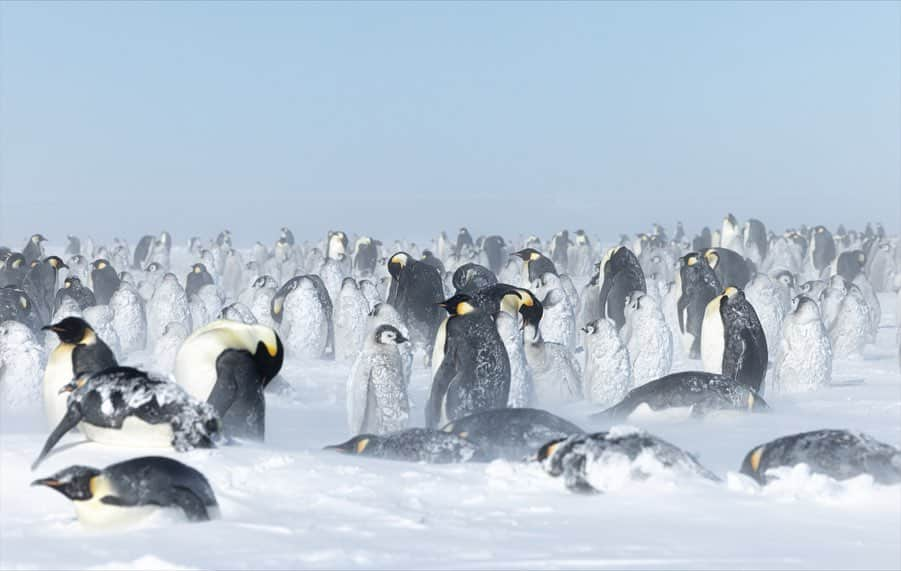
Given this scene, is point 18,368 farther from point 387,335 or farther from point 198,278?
point 198,278

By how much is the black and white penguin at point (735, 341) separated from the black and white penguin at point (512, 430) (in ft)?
13.7

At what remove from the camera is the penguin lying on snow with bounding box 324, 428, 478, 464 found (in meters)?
6.19

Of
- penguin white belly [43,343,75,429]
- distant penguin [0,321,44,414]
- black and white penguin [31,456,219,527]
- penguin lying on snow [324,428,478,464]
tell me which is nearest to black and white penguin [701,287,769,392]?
penguin lying on snow [324,428,478,464]

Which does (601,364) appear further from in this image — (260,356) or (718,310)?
(260,356)

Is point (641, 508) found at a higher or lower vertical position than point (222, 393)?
lower

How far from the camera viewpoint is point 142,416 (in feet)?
17.8

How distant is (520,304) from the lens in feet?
34.5

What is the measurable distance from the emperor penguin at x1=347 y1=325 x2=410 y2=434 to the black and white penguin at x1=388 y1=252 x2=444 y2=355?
206 inches

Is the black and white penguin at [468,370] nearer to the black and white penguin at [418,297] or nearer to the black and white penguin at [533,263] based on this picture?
the black and white penguin at [418,297]

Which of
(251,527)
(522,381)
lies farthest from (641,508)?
(522,381)

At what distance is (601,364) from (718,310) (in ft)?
→ 4.44

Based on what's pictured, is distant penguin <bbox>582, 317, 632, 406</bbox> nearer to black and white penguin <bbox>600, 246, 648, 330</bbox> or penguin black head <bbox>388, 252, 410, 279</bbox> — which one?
penguin black head <bbox>388, 252, 410, 279</bbox>

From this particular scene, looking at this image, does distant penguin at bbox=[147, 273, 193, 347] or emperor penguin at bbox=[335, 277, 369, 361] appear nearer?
emperor penguin at bbox=[335, 277, 369, 361]

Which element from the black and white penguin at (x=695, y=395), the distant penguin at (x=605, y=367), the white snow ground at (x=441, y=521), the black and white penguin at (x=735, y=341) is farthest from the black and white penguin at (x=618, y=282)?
the white snow ground at (x=441, y=521)
